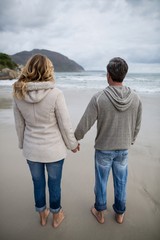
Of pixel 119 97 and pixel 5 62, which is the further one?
pixel 5 62

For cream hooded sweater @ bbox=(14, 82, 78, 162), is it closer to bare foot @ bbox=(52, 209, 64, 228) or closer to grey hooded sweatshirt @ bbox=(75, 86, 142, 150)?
grey hooded sweatshirt @ bbox=(75, 86, 142, 150)

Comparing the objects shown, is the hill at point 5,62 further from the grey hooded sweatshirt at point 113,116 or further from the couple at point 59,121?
the grey hooded sweatshirt at point 113,116

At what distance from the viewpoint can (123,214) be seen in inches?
87.4

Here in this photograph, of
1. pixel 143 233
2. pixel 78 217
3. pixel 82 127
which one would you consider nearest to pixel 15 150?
pixel 78 217

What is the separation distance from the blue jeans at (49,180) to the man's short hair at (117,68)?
3.02 feet

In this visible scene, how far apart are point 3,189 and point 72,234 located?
1.17 meters

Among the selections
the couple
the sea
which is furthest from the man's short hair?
the sea

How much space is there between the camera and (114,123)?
5.88ft

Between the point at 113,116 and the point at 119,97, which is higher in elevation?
the point at 119,97

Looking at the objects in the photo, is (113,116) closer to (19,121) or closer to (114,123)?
(114,123)

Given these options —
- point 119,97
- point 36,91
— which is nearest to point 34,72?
point 36,91

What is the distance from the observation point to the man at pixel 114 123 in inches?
67.9

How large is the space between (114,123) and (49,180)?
33.2 inches

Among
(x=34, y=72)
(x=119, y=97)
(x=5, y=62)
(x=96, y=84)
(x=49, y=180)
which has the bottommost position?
(x=96, y=84)
